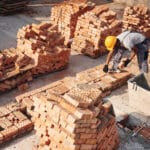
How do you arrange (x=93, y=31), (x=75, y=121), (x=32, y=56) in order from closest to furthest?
(x=75, y=121) → (x=32, y=56) → (x=93, y=31)

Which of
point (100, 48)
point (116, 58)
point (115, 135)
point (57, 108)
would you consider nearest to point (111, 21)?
point (100, 48)

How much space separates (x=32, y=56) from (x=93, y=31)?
216cm

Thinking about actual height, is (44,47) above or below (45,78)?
above

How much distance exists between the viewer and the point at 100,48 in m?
10.9

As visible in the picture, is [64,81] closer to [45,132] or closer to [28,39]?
[28,39]

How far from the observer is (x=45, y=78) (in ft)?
31.3

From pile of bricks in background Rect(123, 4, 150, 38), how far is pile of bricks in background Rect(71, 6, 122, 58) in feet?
3.18

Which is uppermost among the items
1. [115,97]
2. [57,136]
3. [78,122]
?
[78,122]

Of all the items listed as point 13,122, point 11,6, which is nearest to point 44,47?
point 13,122

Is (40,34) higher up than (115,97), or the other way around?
(40,34)

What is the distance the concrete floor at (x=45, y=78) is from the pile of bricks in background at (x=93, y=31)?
26cm

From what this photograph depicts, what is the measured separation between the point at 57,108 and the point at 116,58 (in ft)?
13.3

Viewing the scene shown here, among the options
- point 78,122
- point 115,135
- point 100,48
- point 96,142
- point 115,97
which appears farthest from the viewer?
point 100,48

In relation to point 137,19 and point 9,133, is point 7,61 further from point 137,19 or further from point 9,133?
point 137,19
